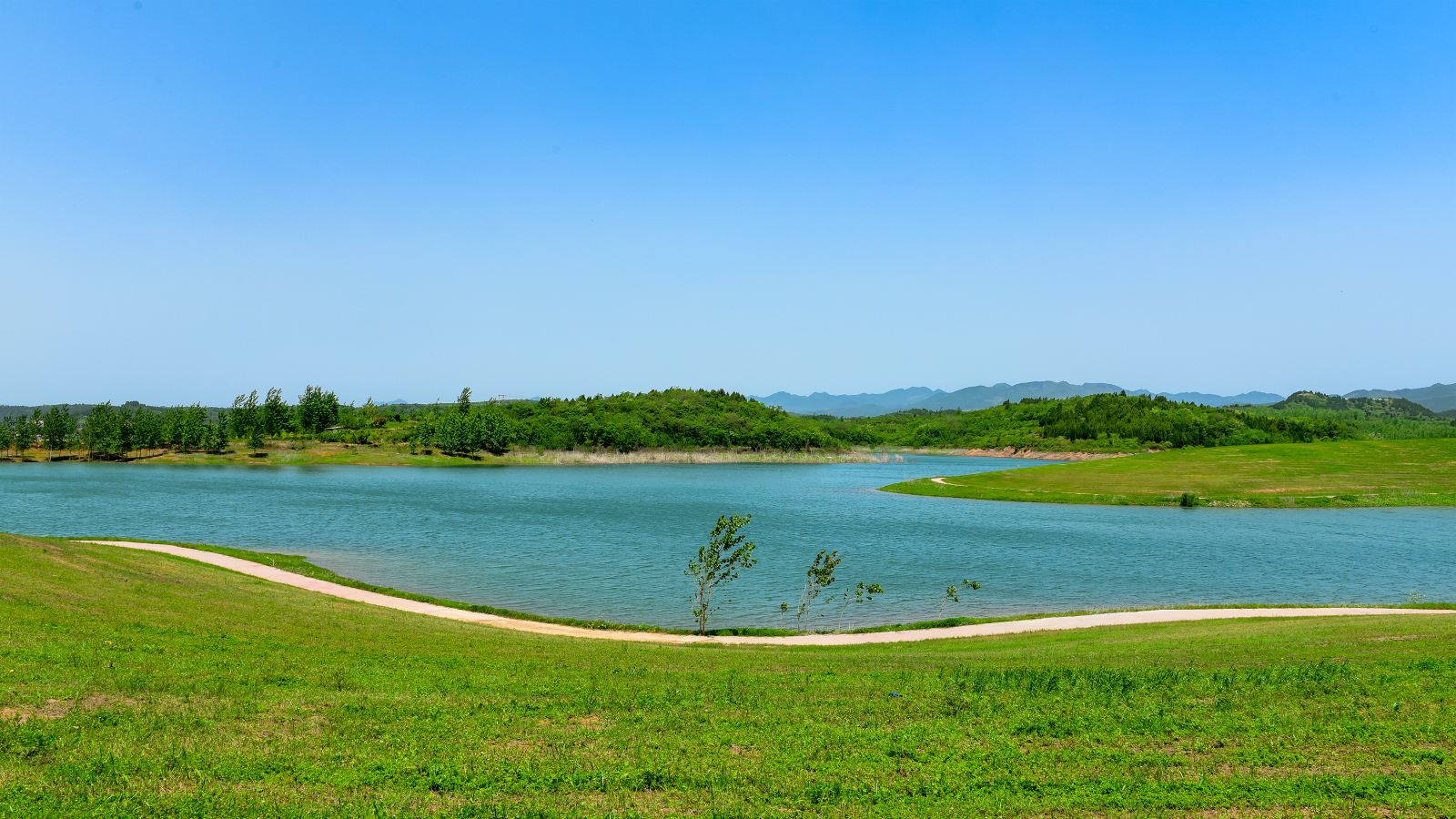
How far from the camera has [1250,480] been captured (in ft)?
323

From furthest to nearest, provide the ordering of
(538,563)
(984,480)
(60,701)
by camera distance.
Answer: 1. (984,480)
2. (538,563)
3. (60,701)

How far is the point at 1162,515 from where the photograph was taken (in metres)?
80.9

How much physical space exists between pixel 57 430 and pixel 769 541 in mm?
169457

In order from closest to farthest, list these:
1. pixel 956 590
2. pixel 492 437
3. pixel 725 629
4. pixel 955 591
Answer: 1. pixel 725 629
2. pixel 955 591
3. pixel 956 590
4. pixel 492 437

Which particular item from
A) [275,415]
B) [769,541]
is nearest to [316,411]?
[275,415]

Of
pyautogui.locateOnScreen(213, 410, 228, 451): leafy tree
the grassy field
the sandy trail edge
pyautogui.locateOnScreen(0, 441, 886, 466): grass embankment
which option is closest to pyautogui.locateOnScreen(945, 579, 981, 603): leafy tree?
the sandy trail edge

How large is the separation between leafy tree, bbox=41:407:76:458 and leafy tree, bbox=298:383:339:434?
4155 centimetres

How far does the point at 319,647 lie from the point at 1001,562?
40189mm

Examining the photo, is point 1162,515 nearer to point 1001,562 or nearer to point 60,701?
point 1001,562

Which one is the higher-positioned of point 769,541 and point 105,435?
point 105,435

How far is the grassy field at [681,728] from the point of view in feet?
31.1

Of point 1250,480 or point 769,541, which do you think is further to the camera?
point 1250,480

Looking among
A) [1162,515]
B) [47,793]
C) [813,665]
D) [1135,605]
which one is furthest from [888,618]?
[1162,515]

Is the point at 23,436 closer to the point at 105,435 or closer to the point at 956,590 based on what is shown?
the point at 105,435
